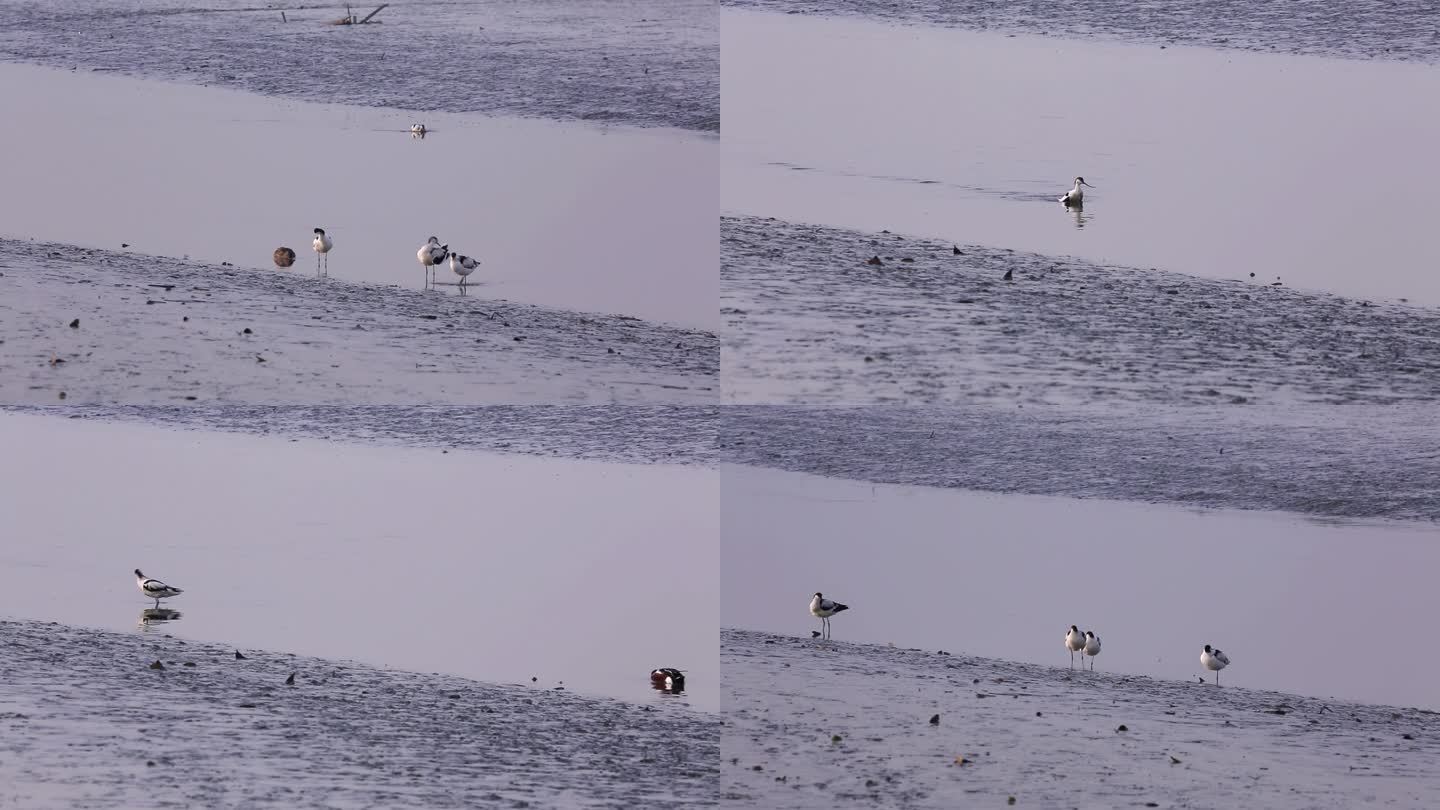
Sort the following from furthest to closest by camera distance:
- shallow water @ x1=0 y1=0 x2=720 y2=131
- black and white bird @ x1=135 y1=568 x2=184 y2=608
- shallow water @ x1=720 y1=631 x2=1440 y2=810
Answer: shallow water @ x1=0 y1=0 x2=720 y2=131, black and white bird @ x1=135 y1=568 x2=184 y2=608, shallow water @ x1=720 y1=631 x2=1440 y2=810

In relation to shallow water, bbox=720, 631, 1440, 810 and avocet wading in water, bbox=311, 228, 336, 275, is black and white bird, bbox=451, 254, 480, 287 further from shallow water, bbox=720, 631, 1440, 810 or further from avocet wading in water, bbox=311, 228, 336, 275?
shallow water, bbox=720, 631, 1440, 810

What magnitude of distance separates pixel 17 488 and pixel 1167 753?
689 centimetres

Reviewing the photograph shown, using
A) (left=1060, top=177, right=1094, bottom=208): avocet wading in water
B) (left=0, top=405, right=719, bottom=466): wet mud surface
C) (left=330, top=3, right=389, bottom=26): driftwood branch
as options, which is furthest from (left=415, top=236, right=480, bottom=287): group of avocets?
(left=330, top=3, right=389, bottom=26): driftwood branch

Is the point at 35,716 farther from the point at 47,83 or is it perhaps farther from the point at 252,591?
the point at 47,83

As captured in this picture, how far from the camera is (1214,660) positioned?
9.62 meters

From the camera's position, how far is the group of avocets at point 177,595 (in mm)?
9344

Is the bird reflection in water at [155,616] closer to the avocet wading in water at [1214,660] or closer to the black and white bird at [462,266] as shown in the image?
the black and white bird at [462,266]

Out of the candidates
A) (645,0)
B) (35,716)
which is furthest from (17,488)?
(645,0)

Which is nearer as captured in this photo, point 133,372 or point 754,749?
point 754,749

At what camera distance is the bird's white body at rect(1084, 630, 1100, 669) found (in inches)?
381

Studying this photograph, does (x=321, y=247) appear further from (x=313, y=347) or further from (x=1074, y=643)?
(x=1074, y=643)

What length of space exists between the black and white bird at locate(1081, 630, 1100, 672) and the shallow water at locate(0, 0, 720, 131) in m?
6.40

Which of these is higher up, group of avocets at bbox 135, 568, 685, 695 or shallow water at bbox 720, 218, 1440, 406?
shallow water at bbox 720, 218, 1440, 406

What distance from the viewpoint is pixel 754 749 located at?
8.77 metres
